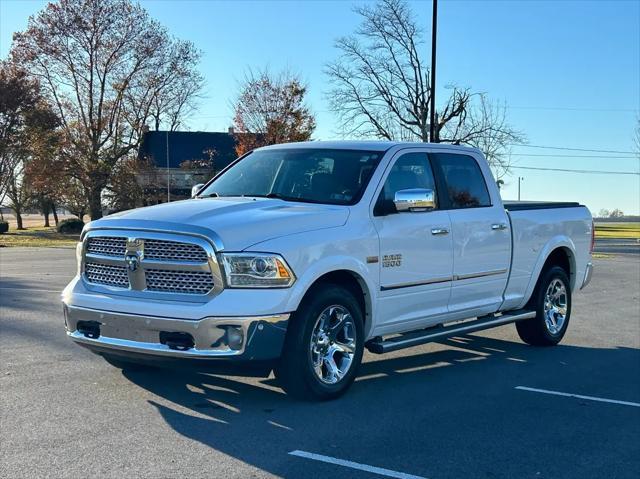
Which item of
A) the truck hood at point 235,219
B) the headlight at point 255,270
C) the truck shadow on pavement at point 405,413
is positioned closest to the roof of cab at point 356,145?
the truck hood at point 235,219

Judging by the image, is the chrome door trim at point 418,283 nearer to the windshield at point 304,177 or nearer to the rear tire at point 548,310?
the windshield at point 304,177

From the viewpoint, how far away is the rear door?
24.1 ft

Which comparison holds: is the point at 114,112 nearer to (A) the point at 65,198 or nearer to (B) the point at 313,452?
(A) the point at 65,198

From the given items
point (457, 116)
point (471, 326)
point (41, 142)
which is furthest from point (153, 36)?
point (471, 326)

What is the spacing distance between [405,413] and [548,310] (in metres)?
3.90

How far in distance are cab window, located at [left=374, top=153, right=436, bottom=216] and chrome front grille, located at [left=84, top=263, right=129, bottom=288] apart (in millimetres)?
2158

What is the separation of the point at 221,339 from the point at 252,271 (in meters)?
0.53

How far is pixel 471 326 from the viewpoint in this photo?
24.9 feet

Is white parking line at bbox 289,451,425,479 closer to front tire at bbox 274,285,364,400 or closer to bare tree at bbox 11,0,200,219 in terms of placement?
front tire at bbox 274,285,364,400

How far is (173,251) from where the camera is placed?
18.0 ft

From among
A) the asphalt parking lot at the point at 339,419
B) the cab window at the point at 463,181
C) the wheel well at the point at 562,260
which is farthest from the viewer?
the wheel well at the point at 562,260

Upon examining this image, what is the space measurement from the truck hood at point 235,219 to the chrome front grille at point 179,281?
288mm

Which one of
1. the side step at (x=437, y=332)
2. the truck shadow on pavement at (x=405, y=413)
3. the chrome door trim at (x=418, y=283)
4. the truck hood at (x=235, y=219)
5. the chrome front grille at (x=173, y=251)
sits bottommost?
the truck shadow on pavement at (x=405, y=413)

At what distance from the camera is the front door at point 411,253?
648cm
